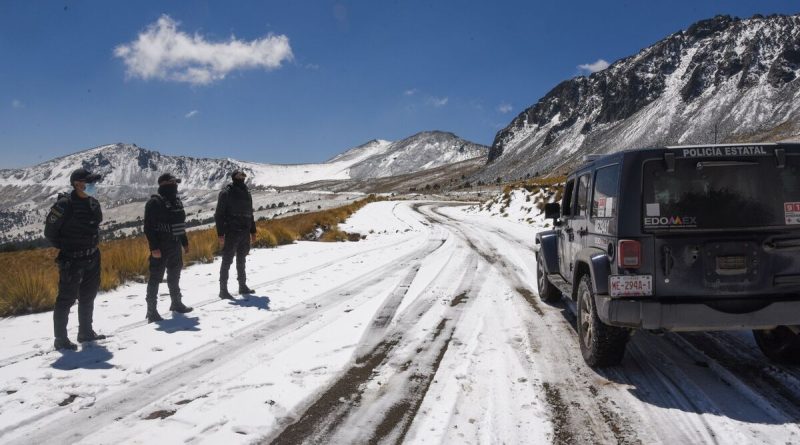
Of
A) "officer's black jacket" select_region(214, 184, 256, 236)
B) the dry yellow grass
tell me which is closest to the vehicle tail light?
"officer's black jacket" select_region(214, 184, 256, 236)

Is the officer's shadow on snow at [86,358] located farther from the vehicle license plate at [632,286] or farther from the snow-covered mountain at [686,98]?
the snow-covered mountain at [686,98]

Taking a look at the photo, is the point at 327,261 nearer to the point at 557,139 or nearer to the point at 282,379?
the point at 282,379

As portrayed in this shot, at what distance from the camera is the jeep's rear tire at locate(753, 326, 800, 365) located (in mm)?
4230

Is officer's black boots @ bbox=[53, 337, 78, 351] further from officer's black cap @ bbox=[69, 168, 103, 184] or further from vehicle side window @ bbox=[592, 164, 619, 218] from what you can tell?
vehicle side window @ bbox=[592, 164, 619, 218]

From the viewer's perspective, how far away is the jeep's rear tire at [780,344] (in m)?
4.23

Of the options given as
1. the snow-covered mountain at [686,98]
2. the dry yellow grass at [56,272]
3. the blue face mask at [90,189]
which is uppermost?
the snow-covered mountain at [686,98]

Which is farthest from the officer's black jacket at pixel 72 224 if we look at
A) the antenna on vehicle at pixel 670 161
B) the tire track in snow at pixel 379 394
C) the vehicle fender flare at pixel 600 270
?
the antenna on vehicle at pixel 670 161

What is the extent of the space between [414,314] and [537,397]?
2.92 m

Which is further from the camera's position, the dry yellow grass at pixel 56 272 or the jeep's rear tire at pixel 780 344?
the dry yellow grass at pixel 56 272

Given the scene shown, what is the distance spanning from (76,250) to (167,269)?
147 cm

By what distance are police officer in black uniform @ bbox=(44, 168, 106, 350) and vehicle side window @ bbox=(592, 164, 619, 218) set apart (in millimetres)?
5554

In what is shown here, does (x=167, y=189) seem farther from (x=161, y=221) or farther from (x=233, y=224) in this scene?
(x=233, y=224)

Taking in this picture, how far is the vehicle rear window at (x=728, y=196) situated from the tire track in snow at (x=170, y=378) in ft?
14.4

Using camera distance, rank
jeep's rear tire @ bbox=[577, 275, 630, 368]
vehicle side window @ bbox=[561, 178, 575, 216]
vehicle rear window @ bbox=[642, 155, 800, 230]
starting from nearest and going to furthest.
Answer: vehicle rear window @ bbox=[642, 155, 800, 230] < jeep's rear tire @ bbox=[577, 275, 630, 368] < vehicle side window @ bbox=[561, 178, 575, 216]
